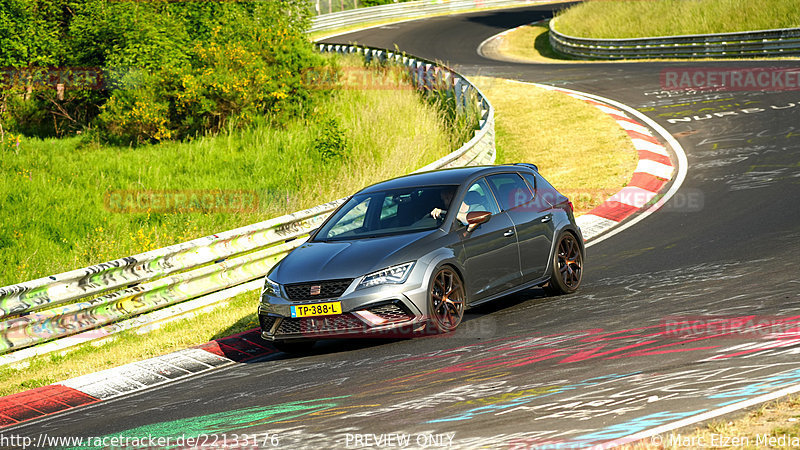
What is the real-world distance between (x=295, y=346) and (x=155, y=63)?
1724 centimetres

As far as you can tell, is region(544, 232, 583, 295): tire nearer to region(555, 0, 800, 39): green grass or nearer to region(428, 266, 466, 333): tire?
region(428, 266, 466, 333): tire

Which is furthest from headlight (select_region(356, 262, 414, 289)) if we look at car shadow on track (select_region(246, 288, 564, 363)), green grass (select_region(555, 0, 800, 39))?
green grass (select_region(555, 0, 800, 39))

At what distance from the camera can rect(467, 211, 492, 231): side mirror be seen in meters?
8.98

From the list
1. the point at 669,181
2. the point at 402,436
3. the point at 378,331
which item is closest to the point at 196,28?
the point at 669,181

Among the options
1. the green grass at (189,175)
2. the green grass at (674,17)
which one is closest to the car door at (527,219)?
the green grass at (189,175)

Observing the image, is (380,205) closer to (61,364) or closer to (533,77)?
(61,364)

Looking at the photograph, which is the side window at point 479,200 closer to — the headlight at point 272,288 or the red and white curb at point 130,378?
the headlight at point 272,288

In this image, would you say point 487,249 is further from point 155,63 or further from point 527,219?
point 155,63

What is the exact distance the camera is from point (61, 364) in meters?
9.46

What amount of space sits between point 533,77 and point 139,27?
42.1 feet

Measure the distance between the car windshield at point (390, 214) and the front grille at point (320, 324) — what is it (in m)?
1.15

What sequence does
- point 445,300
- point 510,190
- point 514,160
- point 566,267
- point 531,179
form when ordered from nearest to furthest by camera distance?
point 445,300 < point 510,190 < point 566,267 < point 531,179 < point 514,160

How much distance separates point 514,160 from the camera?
19.5 m

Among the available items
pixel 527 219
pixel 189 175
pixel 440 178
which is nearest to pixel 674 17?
pixel 189 175
